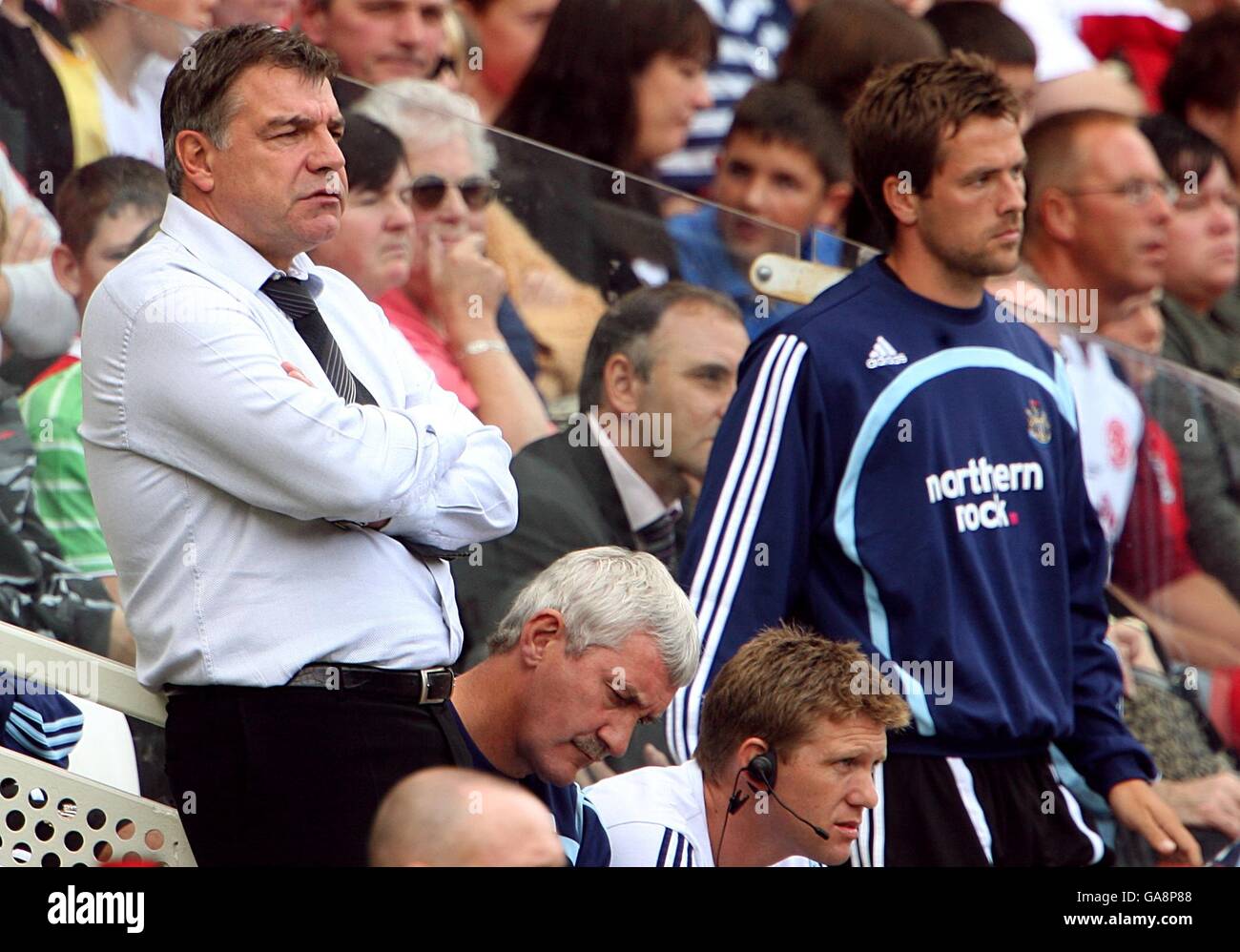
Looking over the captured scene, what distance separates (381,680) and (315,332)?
1.91 ft

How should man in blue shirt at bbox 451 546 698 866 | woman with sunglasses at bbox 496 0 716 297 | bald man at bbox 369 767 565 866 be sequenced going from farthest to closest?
1. woman with sunglasses at bbox 496 0 716 297
2. man in blue shirt at bbox 451 546 698 866
3. bald man at bbox 369 767 565 866

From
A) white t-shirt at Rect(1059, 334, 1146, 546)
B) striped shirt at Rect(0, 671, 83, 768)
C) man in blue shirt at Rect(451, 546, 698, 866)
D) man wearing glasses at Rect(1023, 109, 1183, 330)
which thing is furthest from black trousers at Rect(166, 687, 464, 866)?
man wearing glasses at Rect(1023, 109, 1183, 330)

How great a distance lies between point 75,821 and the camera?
121 inches

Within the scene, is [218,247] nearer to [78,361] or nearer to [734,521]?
[78,361]

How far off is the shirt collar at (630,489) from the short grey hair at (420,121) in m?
0.68

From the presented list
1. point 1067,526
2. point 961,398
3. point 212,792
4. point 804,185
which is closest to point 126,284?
point 212,792

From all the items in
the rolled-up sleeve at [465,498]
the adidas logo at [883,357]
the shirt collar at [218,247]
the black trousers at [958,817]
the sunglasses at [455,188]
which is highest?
the sunglasses at [455,188]

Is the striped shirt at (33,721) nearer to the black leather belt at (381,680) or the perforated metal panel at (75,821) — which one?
the perforated metal panel at (75,821)

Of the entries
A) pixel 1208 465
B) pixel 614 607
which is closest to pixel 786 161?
pixel 1208 465

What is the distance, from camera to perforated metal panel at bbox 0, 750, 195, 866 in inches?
120

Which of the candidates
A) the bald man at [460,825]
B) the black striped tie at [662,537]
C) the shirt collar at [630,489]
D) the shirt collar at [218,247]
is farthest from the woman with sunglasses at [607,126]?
the bald man at [460,825]

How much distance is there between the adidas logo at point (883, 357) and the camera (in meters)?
3.89

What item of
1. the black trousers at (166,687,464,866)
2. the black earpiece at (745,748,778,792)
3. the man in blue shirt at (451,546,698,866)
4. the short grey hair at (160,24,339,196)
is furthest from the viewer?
the black earpiece at (745,748,778,792)

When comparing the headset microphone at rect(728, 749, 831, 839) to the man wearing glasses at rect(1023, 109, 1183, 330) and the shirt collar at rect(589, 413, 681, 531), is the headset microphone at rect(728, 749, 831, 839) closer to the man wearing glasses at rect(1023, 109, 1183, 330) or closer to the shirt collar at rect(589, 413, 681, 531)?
the shirt collar at rect(589, 413, 681, 531)
